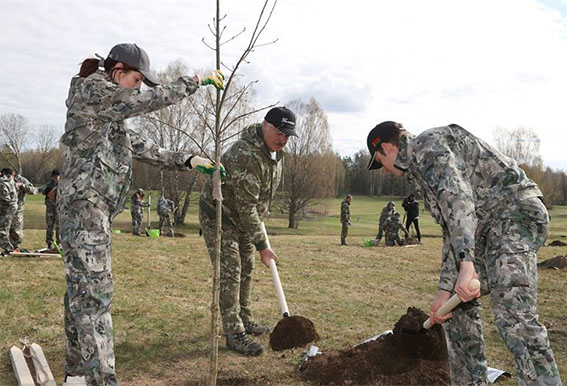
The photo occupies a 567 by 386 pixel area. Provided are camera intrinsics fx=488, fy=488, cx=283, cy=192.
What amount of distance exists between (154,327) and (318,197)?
144ft

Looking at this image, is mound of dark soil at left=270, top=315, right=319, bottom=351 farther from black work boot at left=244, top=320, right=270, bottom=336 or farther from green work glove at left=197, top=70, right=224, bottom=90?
green work glove at left=197, top=70, right=224, bottom=90

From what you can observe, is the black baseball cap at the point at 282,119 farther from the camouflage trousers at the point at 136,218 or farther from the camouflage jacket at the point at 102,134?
the camouflage trousers at the point at 136,218

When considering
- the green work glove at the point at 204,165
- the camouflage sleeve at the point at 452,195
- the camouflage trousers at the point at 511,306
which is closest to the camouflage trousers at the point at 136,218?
the green work glove at the point at 204,165

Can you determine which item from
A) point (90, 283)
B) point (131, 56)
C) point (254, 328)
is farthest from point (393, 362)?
point (131, 56)

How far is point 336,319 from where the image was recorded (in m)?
6.84

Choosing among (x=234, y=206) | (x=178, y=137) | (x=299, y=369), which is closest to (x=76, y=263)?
(x=234, y=206)

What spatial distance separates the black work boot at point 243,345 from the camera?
202 inches

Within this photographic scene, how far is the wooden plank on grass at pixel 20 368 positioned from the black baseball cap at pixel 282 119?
3.16 meters

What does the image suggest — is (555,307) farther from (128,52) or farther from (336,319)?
(128,52)

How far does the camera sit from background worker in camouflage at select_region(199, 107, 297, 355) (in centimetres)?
496

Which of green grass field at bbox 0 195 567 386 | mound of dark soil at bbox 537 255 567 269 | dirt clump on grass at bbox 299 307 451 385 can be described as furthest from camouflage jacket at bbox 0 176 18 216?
mound of dark soil at bbox 537 255 567 269

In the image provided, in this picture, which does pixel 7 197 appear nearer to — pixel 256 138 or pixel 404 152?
pixel 256 138

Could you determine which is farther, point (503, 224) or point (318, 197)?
point (318, 197)

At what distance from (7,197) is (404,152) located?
12.3 metres
